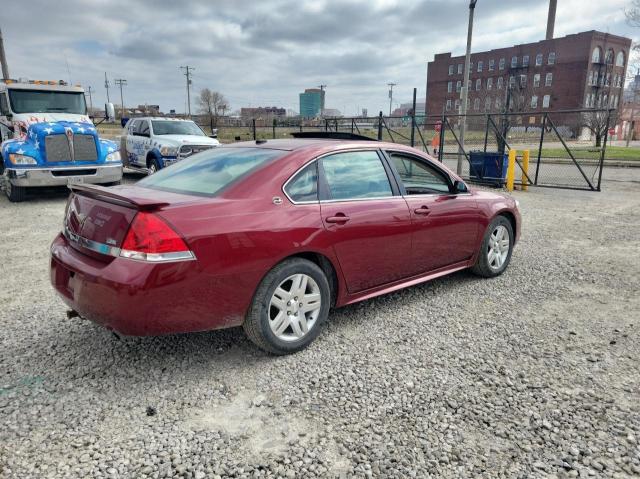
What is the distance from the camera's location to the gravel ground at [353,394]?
8.11ft

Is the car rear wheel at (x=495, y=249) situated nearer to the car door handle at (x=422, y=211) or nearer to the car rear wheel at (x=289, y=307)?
the car door handle at (x=422, y=211)

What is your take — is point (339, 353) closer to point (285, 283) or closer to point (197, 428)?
point (285, 283)

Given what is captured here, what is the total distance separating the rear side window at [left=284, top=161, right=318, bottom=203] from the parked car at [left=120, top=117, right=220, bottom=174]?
9.60 metres

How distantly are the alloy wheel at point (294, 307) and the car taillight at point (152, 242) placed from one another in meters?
0.78

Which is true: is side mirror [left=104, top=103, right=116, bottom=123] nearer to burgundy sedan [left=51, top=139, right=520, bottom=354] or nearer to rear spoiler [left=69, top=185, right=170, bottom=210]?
burgundy sedan [left=51, top=139, right=520, bottom=354]

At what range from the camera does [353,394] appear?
3078 mm

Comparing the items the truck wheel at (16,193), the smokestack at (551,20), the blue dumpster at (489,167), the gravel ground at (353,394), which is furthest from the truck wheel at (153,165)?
the smokestack at (551,20)

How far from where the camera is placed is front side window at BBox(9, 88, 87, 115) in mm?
11086

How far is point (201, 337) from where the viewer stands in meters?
3.86

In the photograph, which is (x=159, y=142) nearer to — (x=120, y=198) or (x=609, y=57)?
(x=120, y=198)

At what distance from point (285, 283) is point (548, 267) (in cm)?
394

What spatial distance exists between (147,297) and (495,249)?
3958 mm

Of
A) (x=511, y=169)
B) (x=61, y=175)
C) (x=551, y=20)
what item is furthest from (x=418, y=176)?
(x=551, y=20)

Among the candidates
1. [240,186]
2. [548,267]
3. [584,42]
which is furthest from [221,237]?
[584,42]
